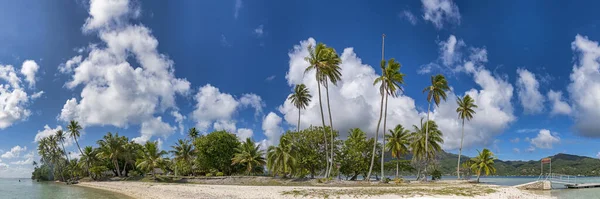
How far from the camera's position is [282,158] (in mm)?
46719

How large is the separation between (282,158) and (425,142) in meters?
21.9

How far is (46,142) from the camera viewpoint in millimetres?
95500

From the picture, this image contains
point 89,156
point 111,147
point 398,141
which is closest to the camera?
point 398,141

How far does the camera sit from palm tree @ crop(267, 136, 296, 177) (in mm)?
46156

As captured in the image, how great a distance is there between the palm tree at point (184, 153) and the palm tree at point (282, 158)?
75.2ft

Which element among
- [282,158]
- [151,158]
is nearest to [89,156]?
[151,158]

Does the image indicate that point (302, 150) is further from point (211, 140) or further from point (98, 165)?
point (98, 165)

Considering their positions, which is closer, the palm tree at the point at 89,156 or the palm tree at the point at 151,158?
the palm tree at the point at 151,158

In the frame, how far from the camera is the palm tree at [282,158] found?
1817 inches

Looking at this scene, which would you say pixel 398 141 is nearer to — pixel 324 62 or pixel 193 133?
pixel 324 62

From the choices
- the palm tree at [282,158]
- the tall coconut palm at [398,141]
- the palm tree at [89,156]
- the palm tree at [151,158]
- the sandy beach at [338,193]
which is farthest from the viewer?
the palm tree at [89,156]

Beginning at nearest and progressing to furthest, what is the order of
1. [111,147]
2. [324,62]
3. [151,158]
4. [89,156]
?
1. [324,62]
2. [151,158]
3. [111,147]
4. [89,156]

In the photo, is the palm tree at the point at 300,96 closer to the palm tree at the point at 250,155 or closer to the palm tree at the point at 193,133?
the palm tree at the point at 250,155

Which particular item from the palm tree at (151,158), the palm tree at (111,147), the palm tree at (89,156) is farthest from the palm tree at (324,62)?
the palm tree at (89,156)
